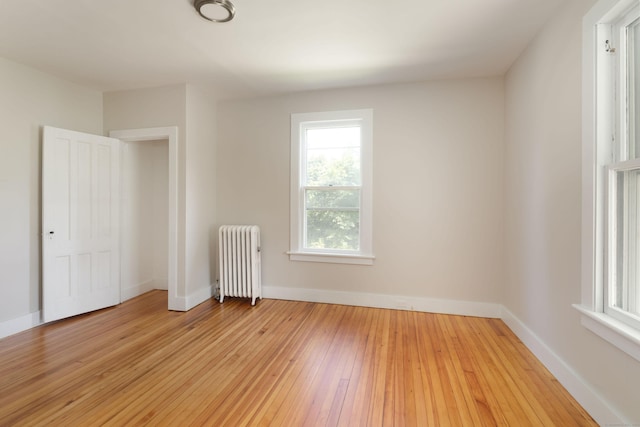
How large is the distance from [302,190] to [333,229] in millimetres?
649

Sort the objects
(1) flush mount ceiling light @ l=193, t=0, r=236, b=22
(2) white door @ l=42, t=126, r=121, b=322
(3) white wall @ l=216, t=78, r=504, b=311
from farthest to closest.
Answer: (3) white wall @ l=216, t=78, r=504, b=311 < (2) white door @ l=42, t=126, r=121, b=322 < (1) flush mount ceiling light @ l=193, t=0, r=236, b=22

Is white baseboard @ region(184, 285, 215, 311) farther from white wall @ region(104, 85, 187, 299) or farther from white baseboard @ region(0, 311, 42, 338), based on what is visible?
white baseboard @ region(0, 311, 42, 338)

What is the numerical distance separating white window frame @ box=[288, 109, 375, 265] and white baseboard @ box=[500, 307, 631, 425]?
5.33ft

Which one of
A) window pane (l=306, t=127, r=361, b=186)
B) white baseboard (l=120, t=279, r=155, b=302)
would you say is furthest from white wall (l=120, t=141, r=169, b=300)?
window pane (l=306, t=127, r=361, b=186)

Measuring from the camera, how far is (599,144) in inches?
63.8

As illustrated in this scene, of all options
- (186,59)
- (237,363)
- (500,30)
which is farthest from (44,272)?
(500,30)

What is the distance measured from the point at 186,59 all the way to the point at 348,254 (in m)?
2.73

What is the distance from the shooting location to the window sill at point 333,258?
3435 millimetres

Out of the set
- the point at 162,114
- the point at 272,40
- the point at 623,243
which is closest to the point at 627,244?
the point at 623,243

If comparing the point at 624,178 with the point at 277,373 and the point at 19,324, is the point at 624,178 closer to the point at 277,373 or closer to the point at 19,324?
the point at 277,373

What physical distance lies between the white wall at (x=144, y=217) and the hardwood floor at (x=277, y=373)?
95cm

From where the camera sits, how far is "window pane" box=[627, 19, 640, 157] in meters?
1.49

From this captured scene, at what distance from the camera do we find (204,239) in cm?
370

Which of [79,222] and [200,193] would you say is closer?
[79,222]
